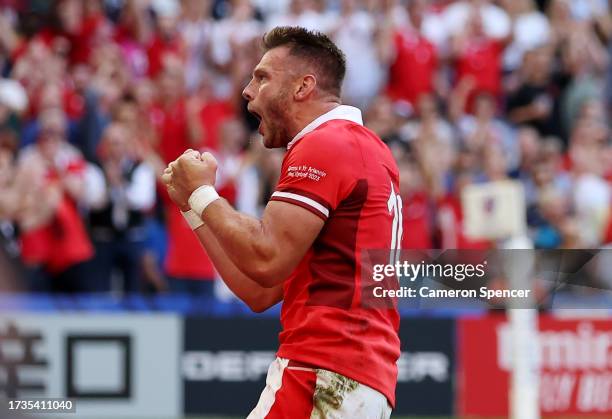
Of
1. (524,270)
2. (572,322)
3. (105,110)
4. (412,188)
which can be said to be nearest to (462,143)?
(412,188)

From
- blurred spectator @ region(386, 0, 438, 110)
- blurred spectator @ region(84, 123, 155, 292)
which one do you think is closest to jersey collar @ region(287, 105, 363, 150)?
blurred spectator @ region(84, 123, 155, 292)

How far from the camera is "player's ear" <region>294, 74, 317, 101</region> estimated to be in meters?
4.64

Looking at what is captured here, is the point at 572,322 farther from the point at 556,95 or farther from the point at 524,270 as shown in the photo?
the point at 524,270

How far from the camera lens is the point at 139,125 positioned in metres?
12.6

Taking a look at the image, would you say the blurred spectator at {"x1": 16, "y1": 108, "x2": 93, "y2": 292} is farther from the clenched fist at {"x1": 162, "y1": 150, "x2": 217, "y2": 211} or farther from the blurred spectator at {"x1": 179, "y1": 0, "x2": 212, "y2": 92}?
the clenched fist at {"x1": 162, "y1": 150, "x2": 217, "y2": 211}

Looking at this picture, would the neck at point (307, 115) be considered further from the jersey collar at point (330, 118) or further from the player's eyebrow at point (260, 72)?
the player's eyebrow at point (260, 72)

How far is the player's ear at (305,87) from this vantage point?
15.2ft

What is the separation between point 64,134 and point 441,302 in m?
8.16

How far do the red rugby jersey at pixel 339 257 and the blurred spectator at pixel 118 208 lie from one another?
7470 millimetres

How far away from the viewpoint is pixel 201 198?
4445 millimetres

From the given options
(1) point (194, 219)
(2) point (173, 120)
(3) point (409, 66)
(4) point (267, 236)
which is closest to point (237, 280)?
(1) point (194, 219)

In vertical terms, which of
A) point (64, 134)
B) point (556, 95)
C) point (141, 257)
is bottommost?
point (141, 257)

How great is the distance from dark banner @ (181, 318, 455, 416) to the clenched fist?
21.0ft

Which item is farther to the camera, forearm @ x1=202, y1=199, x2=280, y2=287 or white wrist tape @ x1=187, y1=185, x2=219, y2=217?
white wrist tape @ x1=187, y1=185, x2=219, y2=217
